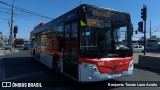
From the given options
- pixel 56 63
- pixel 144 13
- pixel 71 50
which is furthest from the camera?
pixel 144 13

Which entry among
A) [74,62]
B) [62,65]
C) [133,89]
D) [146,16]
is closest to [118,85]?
[133,89]

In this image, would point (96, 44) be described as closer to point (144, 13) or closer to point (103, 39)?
point (103, 39)

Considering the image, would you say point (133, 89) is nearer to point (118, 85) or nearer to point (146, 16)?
point (118, 85)

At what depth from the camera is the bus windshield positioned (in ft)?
28.0

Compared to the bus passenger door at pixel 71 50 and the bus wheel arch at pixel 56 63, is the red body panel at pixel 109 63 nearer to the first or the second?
the bus passenger door at pixel 71 50

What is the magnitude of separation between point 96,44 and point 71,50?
126 centimetres

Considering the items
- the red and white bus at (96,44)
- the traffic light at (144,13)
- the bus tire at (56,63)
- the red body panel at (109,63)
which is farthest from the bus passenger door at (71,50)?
the traffic light at (144,13)

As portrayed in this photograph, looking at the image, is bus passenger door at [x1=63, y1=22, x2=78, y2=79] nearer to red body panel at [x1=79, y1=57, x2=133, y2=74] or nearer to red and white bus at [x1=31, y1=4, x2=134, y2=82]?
red and white bus at [x1=31, y1=4, x2=134, y2=82]

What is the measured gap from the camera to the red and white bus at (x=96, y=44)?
27.6ft

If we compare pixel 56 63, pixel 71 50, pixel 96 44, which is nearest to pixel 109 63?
pixel 96 44

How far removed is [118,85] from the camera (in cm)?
938

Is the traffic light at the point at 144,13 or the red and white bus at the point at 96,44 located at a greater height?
the traffic light at the point at 144,13

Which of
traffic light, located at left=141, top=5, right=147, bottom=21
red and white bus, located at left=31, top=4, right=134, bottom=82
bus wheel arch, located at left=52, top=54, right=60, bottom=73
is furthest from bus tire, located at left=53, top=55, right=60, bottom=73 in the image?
traffic light, located at left=141, top=5, right=147, bottom=21

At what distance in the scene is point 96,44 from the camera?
28.3 ft
